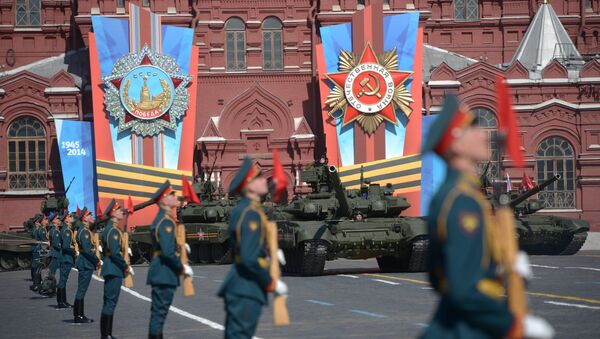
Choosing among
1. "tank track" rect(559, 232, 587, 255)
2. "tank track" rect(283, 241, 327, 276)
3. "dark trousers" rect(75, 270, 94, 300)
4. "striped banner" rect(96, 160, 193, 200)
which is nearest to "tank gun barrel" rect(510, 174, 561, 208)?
"tank track" rect(559, 232, 587, 255)

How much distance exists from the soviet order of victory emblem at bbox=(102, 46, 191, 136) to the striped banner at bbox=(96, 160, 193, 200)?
1466 mm

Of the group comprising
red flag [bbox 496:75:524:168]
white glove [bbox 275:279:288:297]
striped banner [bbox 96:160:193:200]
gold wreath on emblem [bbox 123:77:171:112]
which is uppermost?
gold wreath on emblem [bbox 123:77:171:112]

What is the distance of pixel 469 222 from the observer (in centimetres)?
589

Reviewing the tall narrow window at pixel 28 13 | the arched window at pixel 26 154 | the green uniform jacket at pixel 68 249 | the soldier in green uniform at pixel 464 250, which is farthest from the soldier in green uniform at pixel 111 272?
the tall narrow window at pixel 28 13

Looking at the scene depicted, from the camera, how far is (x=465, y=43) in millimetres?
52312

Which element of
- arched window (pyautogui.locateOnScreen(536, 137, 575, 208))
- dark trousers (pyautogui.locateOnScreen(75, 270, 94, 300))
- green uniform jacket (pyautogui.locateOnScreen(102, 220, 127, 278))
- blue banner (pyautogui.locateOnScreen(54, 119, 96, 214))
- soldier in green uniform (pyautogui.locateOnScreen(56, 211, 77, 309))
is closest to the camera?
green uniform jacket (pyautogui.locateOnScreen(102, 220, 127, 278))

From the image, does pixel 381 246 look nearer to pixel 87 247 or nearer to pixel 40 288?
pixel 40 288

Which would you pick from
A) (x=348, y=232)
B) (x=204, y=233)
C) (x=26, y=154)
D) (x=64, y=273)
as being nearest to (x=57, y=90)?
(x=26, y=154)

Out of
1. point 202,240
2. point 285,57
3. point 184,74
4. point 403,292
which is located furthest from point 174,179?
point 403,292

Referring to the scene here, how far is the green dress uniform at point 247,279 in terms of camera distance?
9203 mm

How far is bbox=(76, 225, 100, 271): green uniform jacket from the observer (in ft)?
58.7

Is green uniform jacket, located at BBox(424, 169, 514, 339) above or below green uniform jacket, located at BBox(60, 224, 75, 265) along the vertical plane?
above

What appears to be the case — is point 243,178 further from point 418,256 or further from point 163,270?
point 418,256

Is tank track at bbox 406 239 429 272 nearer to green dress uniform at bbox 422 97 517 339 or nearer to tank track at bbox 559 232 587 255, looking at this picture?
tank track at bbox 559 232 587 255
